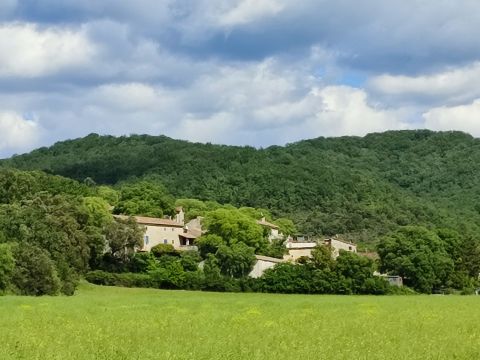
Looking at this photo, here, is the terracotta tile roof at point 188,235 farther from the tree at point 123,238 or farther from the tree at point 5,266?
the tree at point 5,266

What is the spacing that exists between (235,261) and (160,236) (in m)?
18.4

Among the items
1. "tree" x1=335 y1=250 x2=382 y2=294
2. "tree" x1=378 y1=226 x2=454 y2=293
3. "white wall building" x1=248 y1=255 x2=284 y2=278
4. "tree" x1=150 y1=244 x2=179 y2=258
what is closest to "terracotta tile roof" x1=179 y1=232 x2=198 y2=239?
"tree" x1=150 y1=244 x2=179 y2=258

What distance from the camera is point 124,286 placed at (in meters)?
87.9

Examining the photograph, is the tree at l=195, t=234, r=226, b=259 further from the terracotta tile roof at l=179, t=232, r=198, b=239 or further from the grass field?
the grass field

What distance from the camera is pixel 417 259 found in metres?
102

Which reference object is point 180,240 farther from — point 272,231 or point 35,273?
point 35,273

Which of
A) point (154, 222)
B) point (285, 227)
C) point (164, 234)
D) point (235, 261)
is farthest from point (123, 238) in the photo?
point (285, 227)

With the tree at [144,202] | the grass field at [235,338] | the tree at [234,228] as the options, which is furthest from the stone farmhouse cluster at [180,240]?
the grass field at [235,338]

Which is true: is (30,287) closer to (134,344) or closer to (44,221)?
(44,221)

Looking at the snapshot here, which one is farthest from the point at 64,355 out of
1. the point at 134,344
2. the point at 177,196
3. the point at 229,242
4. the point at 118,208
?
the point at 177,196

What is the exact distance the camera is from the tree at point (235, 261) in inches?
3799

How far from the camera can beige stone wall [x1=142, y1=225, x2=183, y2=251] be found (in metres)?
108

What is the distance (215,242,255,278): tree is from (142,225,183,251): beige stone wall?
14482 millimetres

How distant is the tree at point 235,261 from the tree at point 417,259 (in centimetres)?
2046
